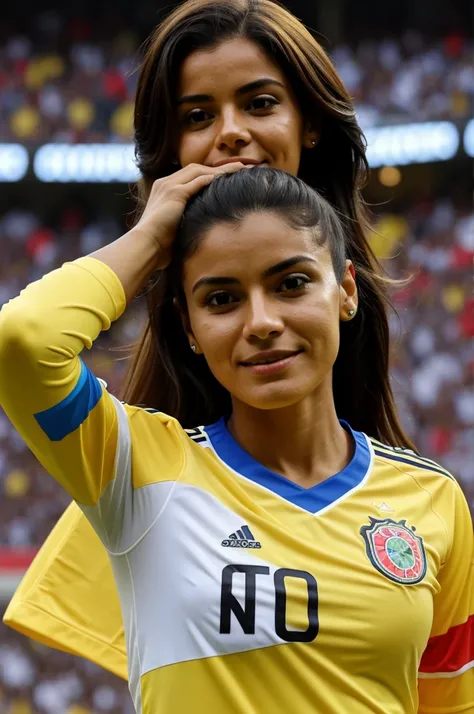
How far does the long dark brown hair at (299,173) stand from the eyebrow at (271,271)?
353 mm

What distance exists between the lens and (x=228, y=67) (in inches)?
89.2

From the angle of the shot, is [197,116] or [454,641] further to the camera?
[197,116]

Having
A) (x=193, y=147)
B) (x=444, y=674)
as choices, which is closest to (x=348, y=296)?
(x=193, y=147)

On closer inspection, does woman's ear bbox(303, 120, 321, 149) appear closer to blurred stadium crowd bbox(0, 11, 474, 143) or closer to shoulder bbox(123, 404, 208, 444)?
shoulder bbox(123, 404, 208, 444)

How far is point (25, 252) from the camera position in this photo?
13.2m

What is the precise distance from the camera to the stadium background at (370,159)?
1124 centimetres

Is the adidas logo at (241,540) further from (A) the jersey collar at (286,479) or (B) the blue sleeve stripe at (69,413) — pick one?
(B) the blue sleeve stripe at (69,413)

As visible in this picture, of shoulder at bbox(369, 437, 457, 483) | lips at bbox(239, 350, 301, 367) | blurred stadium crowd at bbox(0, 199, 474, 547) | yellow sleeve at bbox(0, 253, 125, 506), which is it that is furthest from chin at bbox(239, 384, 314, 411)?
blurred stadium crowd at bbox(0, 199, 474, 547)

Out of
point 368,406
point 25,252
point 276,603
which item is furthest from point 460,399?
point 276,603

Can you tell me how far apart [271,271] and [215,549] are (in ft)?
1.77

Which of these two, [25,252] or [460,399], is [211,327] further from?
[25,252]

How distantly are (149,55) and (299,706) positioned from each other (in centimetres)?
149

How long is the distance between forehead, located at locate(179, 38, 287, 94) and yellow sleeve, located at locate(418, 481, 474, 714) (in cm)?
104

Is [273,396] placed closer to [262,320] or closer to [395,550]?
[262,320]
